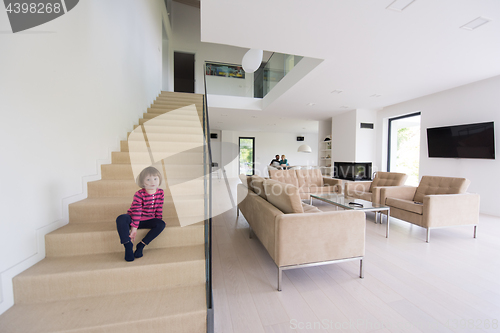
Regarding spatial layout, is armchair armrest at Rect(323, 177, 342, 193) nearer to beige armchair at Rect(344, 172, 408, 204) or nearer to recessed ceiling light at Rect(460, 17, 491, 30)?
beige armchair at Rect(344, 172, 408, 204)

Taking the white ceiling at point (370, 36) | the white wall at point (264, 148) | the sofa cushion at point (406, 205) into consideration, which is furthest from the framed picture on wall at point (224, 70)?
the sofa cushion at point (406, 205)

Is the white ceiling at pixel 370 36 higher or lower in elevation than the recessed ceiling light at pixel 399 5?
higher

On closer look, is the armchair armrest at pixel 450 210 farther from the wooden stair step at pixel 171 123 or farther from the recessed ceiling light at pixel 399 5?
the wooden stair step at pixel 171 123

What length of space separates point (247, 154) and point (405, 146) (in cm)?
766

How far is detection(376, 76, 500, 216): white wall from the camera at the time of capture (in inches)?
167

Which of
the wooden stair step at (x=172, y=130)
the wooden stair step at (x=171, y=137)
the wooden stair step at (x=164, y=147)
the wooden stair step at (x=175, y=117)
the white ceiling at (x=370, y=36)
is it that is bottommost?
the wooden stair step at (x=164, y=147)

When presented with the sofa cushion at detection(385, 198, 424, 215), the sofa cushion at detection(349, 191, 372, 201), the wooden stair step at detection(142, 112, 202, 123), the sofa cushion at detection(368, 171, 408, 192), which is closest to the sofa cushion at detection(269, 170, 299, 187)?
the sofa cushion at detection(349, 191, 372, 201)

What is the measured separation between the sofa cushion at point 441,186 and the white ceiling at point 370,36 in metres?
1.92

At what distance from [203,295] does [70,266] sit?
3.14 ft

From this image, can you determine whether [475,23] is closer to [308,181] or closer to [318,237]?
[318,237]

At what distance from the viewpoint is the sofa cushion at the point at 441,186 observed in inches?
127

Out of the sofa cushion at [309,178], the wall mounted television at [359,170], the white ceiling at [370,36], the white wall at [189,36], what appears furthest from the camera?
the white wall at [189,36]

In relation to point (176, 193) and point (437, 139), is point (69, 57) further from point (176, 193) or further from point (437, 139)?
point (437, 139)

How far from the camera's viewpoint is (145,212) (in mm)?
1795
